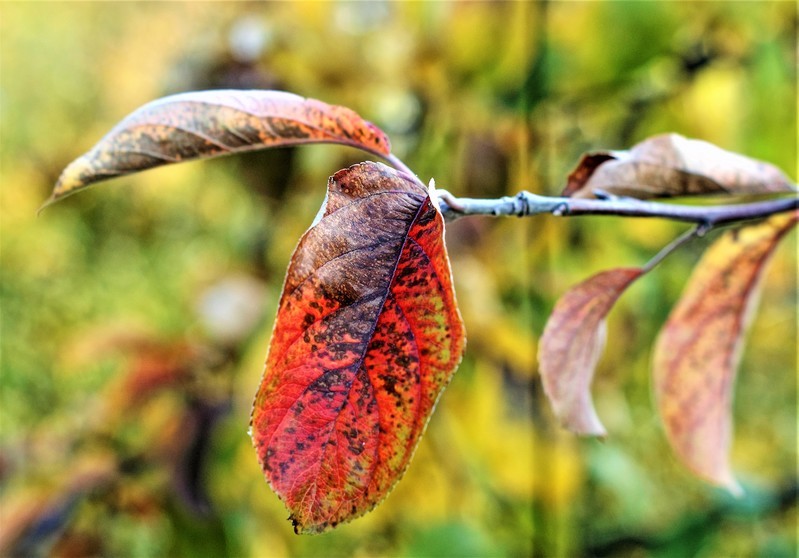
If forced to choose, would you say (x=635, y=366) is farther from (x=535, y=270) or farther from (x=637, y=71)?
(x=637, y=71)

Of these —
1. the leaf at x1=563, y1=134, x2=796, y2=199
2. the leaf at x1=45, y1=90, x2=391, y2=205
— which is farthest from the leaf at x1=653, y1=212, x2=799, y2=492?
the leaf at x1=45, y1=90, x2=391, y2=205

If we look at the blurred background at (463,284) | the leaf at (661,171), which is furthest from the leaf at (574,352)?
the blurred background at (463,284)

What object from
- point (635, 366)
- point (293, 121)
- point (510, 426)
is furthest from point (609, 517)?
point (293, 121)

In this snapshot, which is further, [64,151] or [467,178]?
[64,151]

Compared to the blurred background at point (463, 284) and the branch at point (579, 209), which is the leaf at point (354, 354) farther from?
the blurred background at point (463, 284)

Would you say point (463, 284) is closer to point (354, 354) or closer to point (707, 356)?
point (707, 356)

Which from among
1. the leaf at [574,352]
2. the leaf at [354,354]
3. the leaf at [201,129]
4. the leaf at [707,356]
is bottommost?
the leaf at [707,356]
